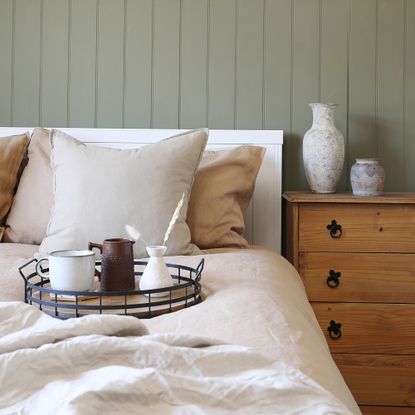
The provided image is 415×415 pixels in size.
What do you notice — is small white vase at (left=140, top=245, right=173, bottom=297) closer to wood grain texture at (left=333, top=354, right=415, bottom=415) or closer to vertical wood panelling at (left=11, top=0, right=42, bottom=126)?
wood grain texture at (left=333, top=354, right=415, bottom=415)

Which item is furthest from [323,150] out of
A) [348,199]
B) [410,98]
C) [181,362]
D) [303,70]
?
[181,362]

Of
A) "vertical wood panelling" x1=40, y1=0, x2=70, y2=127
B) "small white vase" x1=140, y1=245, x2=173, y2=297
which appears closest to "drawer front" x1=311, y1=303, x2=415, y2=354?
"small white vase" x1=140, y1=245, x2=173, y2=297

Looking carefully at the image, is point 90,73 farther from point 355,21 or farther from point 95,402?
point 95,402

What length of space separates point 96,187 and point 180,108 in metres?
0.92

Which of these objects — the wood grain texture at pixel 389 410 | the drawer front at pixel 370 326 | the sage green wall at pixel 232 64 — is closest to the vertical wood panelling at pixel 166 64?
the sage green wall at pixel 232 64

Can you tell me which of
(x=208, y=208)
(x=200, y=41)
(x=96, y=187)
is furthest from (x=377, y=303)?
(x=200, y=41)

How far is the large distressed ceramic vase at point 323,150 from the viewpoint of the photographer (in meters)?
2.72

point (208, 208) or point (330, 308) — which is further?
point (330, 308)

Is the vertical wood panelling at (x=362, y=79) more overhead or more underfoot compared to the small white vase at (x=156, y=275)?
more overhead

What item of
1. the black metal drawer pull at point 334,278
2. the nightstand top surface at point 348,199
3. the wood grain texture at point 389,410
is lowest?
the wood grain texture at point 389,410

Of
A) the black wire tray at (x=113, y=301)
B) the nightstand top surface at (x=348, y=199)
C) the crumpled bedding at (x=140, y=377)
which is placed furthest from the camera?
the nightstand top surface at (x=348, y=199)

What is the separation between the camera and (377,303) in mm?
2580

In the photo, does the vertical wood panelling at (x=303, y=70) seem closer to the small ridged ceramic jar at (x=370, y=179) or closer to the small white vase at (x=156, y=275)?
the small ridged ceramic jar at (x=370, y=179)

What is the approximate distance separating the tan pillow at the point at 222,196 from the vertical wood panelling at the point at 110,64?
0.62m
